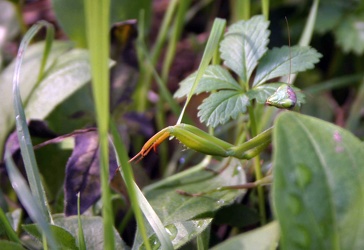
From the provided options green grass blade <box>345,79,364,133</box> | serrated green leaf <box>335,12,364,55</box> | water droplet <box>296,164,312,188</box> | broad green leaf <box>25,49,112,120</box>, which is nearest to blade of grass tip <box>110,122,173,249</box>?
water droplet <box>296,164,312,188</box>

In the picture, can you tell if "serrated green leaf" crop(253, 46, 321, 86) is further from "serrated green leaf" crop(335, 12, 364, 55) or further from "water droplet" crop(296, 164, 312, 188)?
"serrated green leaf" crop(335, 12, 364, 55)

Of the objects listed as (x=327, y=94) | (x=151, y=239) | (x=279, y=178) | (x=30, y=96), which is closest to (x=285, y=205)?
(x=279, y=178)

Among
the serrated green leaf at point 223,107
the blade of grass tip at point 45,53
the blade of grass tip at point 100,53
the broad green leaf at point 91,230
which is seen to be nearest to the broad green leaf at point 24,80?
the blade of grass tip at point 45,53

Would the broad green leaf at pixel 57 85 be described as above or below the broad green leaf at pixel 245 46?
below

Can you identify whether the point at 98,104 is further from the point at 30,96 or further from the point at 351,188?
the point at 30,96

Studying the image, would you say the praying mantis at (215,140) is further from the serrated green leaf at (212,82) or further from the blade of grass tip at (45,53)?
the blade of grass tip at (45,53)

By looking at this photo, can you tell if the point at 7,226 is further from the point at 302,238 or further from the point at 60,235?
the point at 302,238

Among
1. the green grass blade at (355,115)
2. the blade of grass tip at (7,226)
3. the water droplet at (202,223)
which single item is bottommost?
the green grass blade at (355,115)

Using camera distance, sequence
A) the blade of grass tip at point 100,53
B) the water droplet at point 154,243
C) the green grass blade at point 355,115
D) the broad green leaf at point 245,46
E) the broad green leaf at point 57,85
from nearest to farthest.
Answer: the blade of grass tip at point 100,53 → the water droplet at point 154,243 → the broad green leaf at point 245,46 → the broad green leaf at point 57,85 → the green grass blade at point 355,115
